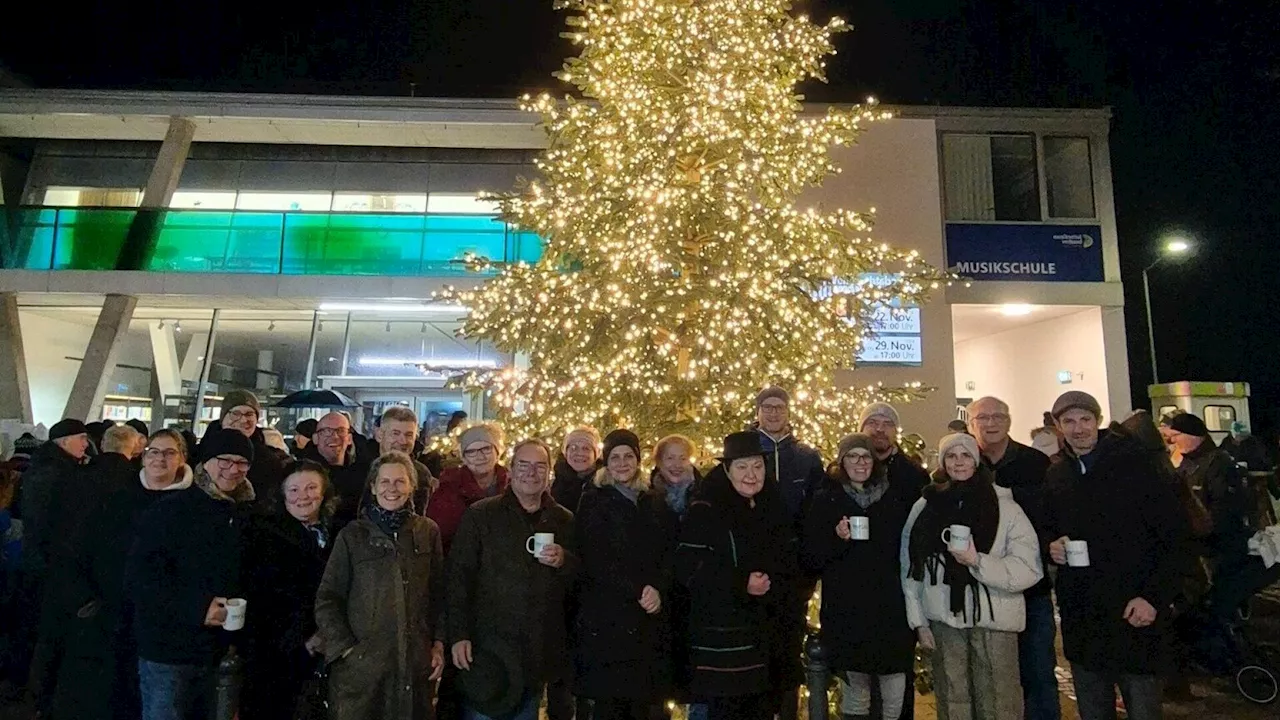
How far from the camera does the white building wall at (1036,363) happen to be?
47.4 feet

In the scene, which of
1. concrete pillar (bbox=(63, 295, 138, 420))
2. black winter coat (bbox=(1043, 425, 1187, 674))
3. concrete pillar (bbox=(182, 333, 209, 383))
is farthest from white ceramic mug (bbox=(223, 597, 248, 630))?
concrete pillar (bbox=(182, 333, 209, 383))

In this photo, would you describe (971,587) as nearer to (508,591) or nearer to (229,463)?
(508,591)

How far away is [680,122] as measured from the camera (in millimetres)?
7043

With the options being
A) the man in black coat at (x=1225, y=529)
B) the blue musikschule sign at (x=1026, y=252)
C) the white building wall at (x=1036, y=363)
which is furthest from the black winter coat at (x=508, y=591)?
the white building wall at (x=1036, y=363)

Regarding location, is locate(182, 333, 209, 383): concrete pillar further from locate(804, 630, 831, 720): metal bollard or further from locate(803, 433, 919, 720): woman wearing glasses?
locate(804, 630, 831, 720): metal bollard

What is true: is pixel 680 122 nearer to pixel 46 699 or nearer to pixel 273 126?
pixel 46 699

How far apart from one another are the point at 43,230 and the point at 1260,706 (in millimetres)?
18642

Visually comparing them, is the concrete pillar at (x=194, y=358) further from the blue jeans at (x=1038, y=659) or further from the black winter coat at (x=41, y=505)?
the blue jeans at (x=1038, y=659)

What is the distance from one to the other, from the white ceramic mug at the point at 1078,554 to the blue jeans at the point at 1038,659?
78cm

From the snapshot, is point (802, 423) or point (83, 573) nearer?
point (83, 573)

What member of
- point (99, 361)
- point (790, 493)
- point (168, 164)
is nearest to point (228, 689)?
point (790, 493)

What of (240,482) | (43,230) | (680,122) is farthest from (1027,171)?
(43,230)

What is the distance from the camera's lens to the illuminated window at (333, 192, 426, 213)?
1565 cm

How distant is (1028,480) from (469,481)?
3.69m
